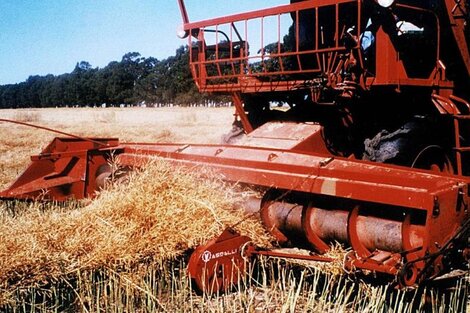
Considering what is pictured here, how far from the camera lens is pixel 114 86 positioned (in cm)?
8881

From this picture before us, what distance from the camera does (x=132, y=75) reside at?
9250 cm

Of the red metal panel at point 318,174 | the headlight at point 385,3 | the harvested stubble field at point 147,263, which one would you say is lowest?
the harvested stubble field at point 147,263

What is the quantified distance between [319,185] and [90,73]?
105156 mm

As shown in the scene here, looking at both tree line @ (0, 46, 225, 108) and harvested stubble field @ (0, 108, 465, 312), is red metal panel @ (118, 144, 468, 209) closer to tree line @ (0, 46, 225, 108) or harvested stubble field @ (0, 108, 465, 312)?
harvested stubble field @ (0, 108, 465, 312)

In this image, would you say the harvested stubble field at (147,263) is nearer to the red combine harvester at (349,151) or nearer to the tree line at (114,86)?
the red combine harvester at (349,151)

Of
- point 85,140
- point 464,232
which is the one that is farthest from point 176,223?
point 85,140

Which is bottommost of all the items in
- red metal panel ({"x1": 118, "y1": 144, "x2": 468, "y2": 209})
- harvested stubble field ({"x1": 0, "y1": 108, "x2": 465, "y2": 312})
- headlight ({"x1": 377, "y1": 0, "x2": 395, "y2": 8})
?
harvested stubble field ({"x1": 0, "y1": 108, "x2": 465, "y2": 312})

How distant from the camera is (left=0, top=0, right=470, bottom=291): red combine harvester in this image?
3039 mm

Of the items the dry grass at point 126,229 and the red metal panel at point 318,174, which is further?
the dry grass at point 126,229

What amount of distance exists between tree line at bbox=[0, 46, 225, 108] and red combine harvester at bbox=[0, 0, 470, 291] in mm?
54252

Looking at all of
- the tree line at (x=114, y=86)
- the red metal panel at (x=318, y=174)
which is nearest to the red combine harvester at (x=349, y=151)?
the red metal panel at (x=318, y=174)

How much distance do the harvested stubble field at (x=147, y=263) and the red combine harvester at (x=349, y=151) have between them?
0.20m

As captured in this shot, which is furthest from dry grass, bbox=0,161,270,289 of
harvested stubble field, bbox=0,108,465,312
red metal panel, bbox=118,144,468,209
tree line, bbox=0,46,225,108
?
tree line, bbox=0,46,225,108

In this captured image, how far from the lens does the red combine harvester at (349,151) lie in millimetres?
3039
